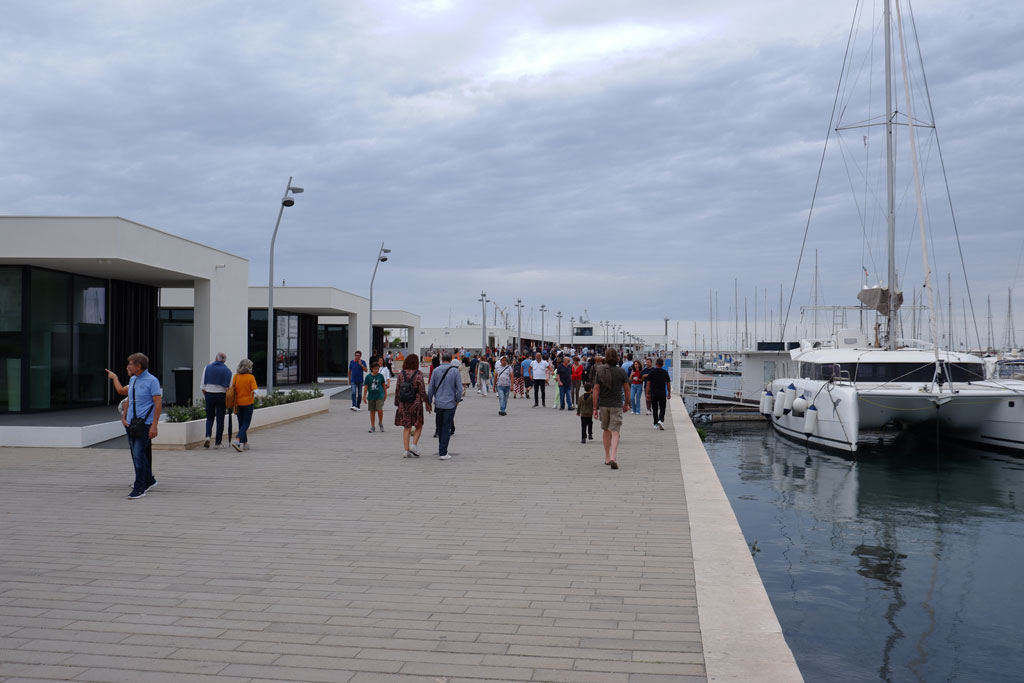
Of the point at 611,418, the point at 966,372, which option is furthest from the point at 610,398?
the point at 966,372

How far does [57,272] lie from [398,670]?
58.6ft

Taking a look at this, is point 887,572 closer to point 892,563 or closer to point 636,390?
point 892,563

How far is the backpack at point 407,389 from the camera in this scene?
13070 mm

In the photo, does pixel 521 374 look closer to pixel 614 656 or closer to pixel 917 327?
pixel 614 656

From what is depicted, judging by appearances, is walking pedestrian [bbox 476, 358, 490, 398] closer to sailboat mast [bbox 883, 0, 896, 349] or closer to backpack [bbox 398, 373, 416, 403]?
sailboat mast [bbox 883, 0, 896, 349]

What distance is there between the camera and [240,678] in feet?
13.7

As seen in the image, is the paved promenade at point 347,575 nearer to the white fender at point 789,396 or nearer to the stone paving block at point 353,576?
the stone paving block at point 353,576

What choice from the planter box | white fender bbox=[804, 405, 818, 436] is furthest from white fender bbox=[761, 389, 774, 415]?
the planter box

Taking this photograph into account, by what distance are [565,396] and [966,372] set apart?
35.3ft

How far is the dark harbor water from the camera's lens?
6.39 meters

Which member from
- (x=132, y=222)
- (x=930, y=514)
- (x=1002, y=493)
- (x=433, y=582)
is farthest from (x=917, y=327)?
(x=433, y=582)

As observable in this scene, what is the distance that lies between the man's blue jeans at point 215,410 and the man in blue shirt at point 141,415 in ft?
14.0

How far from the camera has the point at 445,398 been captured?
13.0 metres

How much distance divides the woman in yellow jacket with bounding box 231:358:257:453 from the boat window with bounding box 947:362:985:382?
57.8ft
